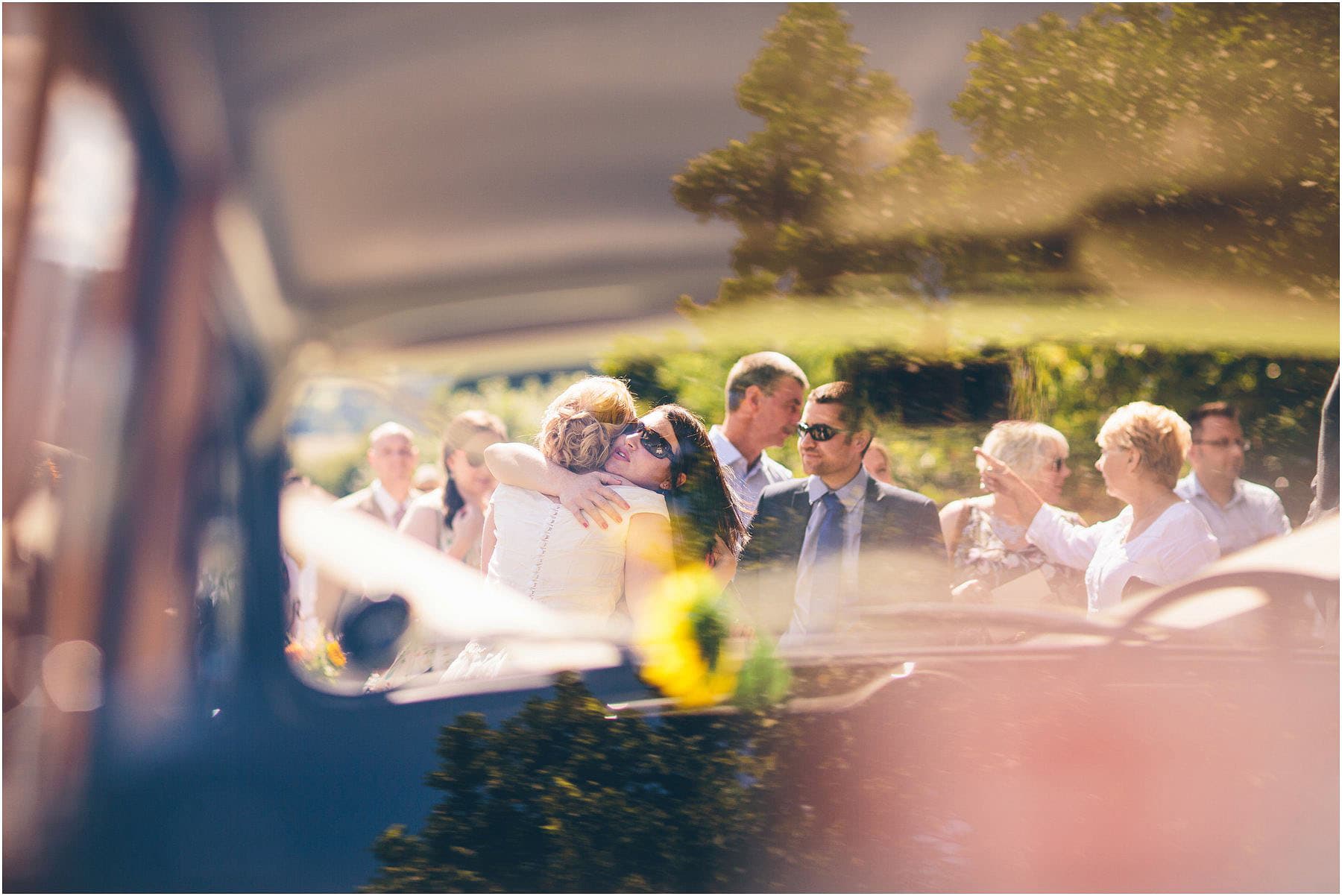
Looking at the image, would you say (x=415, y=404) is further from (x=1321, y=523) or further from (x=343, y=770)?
(x=1321, y=523)

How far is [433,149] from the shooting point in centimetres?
182

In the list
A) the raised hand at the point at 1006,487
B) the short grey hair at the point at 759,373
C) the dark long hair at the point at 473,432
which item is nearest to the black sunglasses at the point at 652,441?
the short grey hair at the point at 759,373

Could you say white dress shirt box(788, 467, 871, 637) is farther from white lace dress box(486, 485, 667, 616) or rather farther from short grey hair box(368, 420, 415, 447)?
short grey hair box(368, 420, 415, 447)

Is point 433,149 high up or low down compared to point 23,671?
up

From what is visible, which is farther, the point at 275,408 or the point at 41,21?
the point at 275,408

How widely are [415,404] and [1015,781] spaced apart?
127 cm

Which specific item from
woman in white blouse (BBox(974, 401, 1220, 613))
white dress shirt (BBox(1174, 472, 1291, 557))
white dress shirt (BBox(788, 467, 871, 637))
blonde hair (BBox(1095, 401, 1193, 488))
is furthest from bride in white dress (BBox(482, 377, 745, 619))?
white dress shirt (BBox(1174, 472, 1291, 557))

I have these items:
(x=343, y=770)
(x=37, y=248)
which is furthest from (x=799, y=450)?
(x=37, y=248)

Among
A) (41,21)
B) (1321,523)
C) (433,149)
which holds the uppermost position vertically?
(41,21)

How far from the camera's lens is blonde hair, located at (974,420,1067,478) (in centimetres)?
175

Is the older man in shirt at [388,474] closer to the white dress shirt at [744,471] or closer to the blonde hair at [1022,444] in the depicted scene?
the white dress shirt at [744,471]

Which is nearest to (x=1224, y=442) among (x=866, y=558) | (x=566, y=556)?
(x=866, y=558)

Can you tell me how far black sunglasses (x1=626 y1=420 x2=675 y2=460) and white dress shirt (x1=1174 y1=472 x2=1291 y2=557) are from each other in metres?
0.90

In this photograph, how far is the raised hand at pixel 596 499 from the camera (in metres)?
1.83
